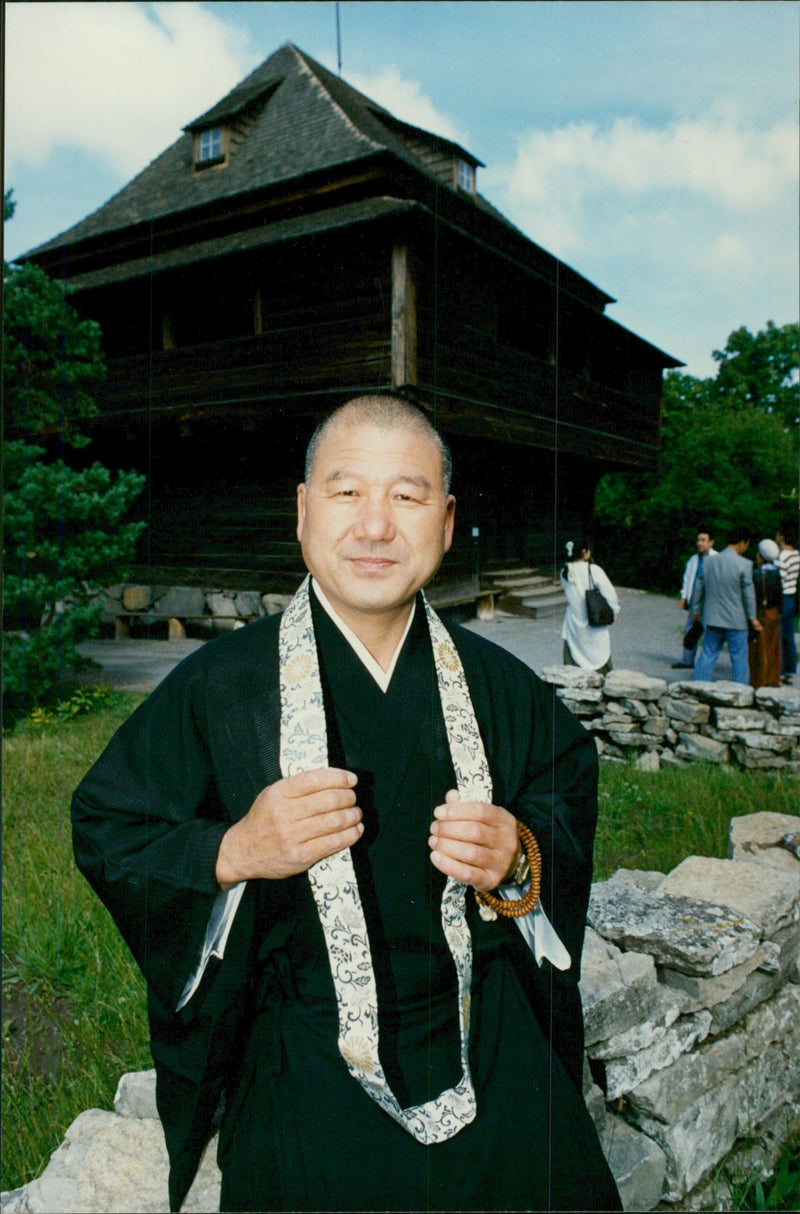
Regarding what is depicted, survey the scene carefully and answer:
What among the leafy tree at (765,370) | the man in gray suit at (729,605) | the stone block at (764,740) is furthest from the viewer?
the stone block at (764,740)

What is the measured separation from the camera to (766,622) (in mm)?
Result: 4762

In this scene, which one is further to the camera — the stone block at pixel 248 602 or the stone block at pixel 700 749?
the stone block at pixel 248 602

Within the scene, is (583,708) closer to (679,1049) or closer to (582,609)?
(582,609)

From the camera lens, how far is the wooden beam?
6.79m

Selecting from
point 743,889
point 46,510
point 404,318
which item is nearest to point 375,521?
point 743,889

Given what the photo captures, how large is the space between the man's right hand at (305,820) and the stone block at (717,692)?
4.05m

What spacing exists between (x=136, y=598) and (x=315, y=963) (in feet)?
21.5

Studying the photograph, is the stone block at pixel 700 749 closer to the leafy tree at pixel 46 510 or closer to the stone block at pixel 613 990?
the stone block at pixel 613 990

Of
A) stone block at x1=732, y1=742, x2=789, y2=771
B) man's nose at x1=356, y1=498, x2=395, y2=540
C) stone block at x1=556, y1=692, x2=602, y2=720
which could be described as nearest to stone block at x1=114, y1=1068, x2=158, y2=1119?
man's nose at x1=356, y1=498, x2=395, y2=540

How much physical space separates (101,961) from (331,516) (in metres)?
2.48

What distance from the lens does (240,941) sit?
1354 millimetres

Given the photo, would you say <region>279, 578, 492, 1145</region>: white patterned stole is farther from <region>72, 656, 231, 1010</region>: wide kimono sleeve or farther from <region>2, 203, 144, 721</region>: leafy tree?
<region>2, 203, 144, 721</region>: leafy tree

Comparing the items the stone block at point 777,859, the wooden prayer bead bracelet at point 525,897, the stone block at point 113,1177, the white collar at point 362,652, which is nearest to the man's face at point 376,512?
the white collar at point 362,652

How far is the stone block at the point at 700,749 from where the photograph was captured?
184 inches
